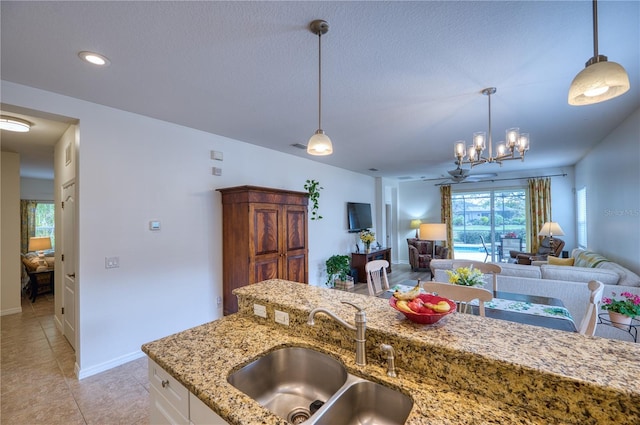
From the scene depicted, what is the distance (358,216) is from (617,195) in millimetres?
4286

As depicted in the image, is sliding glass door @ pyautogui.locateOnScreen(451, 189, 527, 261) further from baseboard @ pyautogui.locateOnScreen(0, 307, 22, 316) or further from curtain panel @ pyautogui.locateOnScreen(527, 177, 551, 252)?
baseboard @ pyautogui.locateOnScreen(0, 307, 22, 316)

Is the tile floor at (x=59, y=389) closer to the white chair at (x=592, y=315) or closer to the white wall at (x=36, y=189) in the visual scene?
the white chair at (x=592, y=315)

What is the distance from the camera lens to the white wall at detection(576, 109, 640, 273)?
3201 mm

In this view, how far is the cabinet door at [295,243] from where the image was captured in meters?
3.92

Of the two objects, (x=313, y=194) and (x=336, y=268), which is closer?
(x=313, y=194)

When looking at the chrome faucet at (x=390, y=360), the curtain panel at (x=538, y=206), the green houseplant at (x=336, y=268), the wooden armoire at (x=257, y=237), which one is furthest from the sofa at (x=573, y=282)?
the curtain panel at (x=538, y=206)

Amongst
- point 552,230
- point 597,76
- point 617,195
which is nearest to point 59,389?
point 597,76

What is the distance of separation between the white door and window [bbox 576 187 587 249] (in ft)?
27.6

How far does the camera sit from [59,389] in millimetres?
2430

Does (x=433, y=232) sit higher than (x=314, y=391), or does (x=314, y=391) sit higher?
(x=433, y=232)

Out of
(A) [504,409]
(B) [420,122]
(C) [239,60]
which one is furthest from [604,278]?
(C) [239,60]

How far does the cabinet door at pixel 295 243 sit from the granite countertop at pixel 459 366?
2.44 metres

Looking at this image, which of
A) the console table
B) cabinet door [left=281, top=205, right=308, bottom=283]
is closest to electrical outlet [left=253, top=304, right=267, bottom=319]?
cabinet door [left=281, top=205, right=308, bottom=283]

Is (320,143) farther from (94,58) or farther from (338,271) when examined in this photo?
(338,271)
